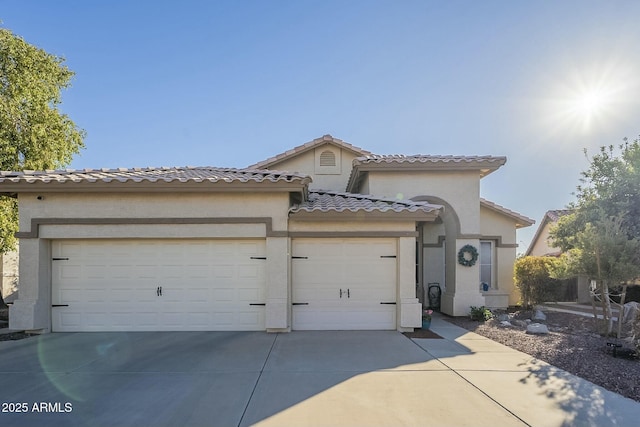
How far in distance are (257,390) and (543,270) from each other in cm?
1225

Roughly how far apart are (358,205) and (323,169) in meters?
6.12

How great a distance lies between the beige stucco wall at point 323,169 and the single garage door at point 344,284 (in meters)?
6.16

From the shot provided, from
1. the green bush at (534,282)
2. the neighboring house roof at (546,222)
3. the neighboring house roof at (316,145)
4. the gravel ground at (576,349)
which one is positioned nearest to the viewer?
the gravel ground at (576,349)

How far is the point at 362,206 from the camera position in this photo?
9.30 meters

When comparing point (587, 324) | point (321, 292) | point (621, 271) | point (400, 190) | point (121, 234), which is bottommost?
point (587, 324)

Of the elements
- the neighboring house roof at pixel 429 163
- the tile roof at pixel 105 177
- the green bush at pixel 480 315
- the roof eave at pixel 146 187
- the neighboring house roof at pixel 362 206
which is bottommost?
the green bush at pixel 480 315

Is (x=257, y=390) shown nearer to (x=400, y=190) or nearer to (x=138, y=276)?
(x=138, y=276)

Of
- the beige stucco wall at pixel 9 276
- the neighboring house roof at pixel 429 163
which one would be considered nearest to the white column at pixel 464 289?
the neighboring house roof at pixel 429 163

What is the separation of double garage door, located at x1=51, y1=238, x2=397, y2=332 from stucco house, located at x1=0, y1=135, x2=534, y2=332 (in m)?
0.03

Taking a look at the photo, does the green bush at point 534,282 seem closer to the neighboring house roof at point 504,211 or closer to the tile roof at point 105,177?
the neighboring house roof at point 504,211

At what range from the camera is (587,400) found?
486cm

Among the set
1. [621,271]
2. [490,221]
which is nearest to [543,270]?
[490,221]

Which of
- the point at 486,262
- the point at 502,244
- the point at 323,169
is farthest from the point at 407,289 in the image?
the point at 323,169

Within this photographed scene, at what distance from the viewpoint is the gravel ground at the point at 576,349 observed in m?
5.61
